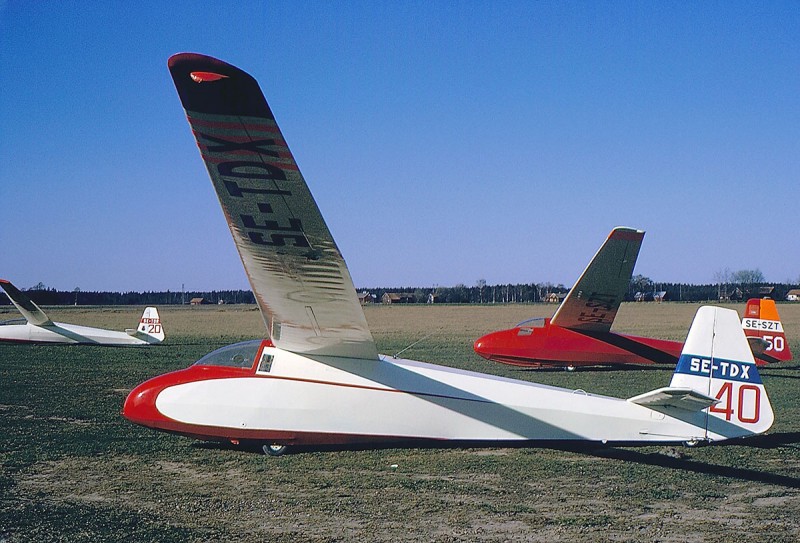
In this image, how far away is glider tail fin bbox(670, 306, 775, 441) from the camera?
7.37 m

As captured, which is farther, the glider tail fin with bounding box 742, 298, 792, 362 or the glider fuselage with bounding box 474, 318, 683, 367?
the glider fuselage with bounding box 474, 318, 683, 367

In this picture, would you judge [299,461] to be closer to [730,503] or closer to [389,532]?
[389,532]

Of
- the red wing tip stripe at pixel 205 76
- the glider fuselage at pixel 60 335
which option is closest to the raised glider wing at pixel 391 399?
the red wing tip stripe at pixel 205 76

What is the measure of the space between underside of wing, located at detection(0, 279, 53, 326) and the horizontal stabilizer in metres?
24.0

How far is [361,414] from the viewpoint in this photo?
307 inches

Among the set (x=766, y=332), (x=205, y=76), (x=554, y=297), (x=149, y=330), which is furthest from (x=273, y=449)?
(x=554, y=297)

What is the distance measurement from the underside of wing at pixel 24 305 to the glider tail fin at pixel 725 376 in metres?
24.3

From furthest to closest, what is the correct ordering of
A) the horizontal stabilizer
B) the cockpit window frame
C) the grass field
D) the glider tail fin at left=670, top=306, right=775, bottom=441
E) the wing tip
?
the wing tip → the cockpit window frame → the glider tail fin at left=670, top=306, right=775, bottom=441 → the horizontal stabilizer → the grass field

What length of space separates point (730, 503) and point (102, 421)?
8.39 m

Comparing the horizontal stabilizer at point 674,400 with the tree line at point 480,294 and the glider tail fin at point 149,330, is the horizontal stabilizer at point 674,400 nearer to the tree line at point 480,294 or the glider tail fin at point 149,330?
the glider tail fin at point 149,330

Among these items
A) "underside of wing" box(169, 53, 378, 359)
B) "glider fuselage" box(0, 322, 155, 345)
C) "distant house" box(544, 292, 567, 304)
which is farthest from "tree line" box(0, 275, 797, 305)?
"underside of wing" box(169, 53, 378, 359)

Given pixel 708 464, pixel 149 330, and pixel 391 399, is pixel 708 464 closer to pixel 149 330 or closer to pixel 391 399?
pixel 391 399

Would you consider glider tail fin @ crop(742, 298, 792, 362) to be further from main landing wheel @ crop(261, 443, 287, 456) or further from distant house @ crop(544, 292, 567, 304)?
distant house @ crop(544, 292, 567, 304)

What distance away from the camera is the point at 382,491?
21.3 ft
